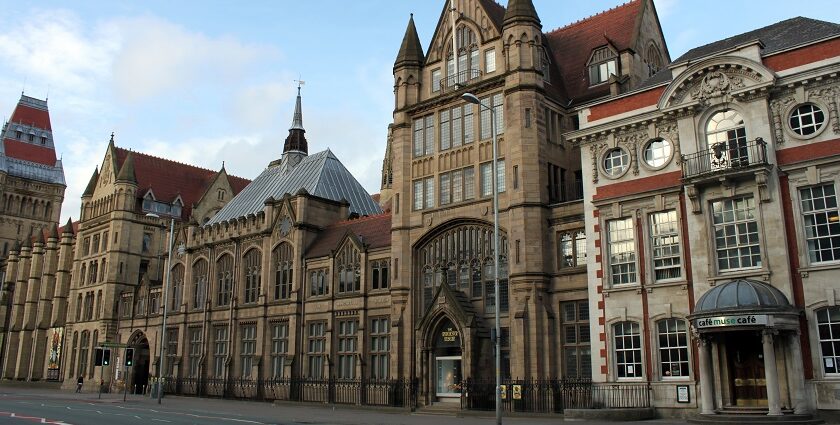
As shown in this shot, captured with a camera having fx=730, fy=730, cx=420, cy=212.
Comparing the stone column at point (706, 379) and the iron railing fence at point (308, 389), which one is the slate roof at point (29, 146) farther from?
the stone column at point (706, 379)

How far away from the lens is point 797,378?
2362 cm

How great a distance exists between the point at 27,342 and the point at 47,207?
3018cm

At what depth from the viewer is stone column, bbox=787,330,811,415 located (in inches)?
920

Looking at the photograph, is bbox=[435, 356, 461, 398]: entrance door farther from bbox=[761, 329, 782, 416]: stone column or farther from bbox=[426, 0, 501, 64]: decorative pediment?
bbox=[426, 0, 501, 64]: decorative pediment

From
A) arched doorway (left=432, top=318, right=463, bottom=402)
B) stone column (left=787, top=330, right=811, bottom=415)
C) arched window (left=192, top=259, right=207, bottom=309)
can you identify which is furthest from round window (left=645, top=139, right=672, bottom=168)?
arched window (left=192, top=259, right=207, bottom=309)

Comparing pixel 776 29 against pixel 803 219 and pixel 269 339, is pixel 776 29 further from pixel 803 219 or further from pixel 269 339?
pixel 269 339

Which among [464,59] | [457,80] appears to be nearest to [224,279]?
[457,80]

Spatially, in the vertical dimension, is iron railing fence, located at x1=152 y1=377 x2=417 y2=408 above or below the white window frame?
below

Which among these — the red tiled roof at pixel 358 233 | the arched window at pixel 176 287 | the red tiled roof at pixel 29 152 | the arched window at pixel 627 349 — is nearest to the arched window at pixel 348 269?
the red tiled roof at pixel 358 233

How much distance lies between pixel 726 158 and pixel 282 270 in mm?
30899

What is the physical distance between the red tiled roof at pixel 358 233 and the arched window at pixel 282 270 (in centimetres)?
185

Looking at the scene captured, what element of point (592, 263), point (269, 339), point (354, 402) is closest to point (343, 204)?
point (269, 339)

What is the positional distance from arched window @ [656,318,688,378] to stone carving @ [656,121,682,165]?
246 inches

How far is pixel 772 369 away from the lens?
2331 centimetres
